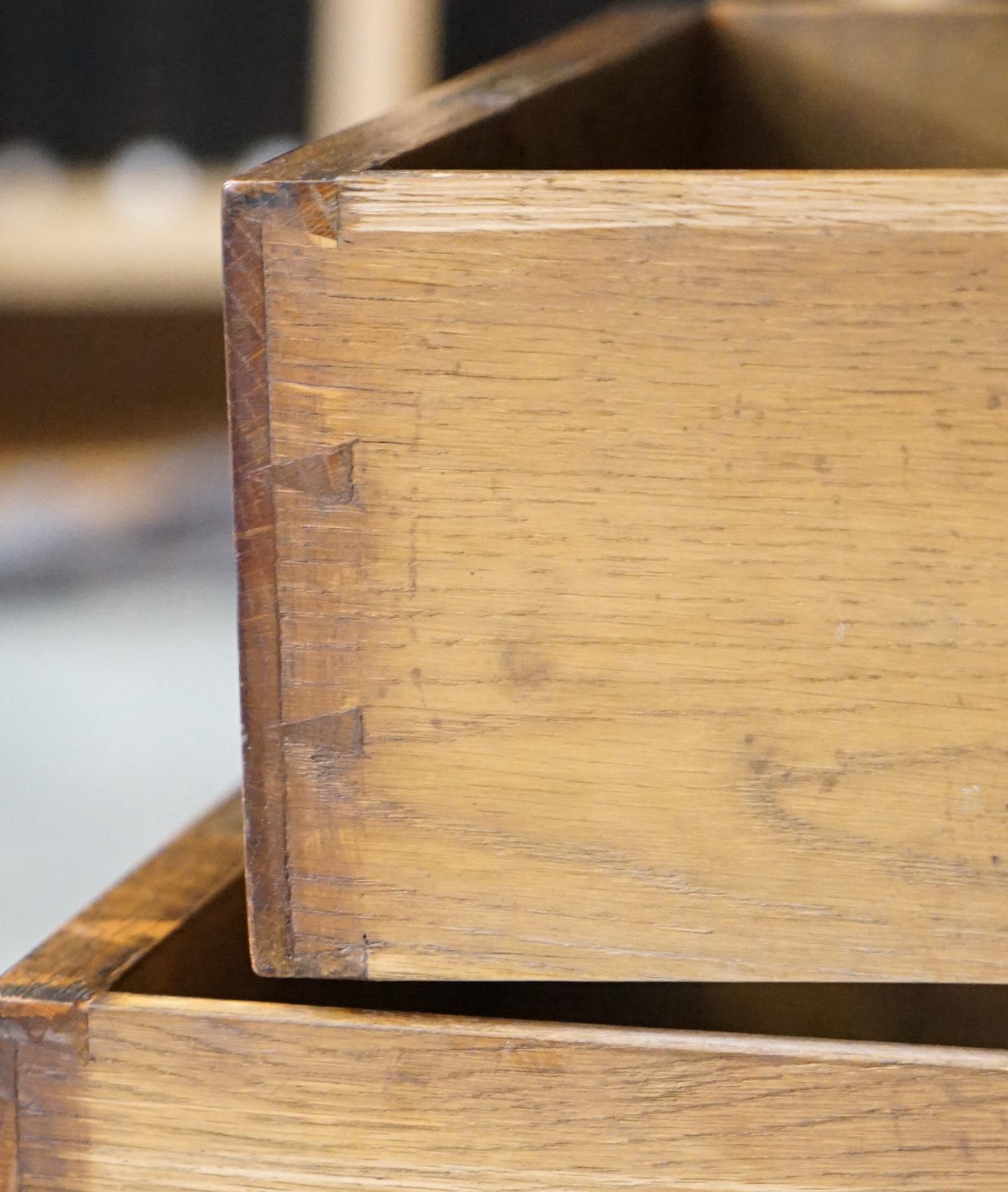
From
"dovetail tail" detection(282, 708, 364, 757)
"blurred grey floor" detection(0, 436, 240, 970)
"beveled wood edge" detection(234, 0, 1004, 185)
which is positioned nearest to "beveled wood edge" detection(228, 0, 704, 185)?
"beveled wood edge" detection(234, 0, 1004, 185)

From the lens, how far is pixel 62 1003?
412 millimetres

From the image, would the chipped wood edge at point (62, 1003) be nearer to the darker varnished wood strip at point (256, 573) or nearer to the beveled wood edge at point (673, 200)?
the darker varnished wood strip at point (256, 573)

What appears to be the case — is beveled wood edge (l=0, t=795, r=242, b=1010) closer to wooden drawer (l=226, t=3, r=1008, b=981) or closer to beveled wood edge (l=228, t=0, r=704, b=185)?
wooden drawer (l=226, t=3, r=1008, b=981)

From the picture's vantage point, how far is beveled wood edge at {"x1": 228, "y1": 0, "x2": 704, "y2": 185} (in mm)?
375

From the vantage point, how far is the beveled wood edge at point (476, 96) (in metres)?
0.38

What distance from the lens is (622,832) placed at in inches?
14.9

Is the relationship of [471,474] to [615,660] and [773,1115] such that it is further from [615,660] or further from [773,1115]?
[773,1115]

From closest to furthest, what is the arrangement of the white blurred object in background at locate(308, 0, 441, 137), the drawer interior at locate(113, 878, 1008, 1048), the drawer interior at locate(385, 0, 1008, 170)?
the drawer interior at locate(113, 878, 1008, 1048) < the drawer interior at locate(385, 0, 1008, 170) < the white blurred object in background at locate(308, 0, 441, 137)

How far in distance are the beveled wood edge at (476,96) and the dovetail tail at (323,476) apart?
0.23 feet

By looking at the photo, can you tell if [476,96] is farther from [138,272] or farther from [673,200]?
[138,272]

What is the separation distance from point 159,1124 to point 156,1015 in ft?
0.11

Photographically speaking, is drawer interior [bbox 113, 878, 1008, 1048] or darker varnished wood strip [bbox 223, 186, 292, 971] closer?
darker varnished wood strip [bbox 223, 186, 292, 971]

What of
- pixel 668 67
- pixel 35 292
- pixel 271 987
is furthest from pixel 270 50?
pixel 271 987

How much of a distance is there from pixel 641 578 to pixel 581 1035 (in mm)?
131
